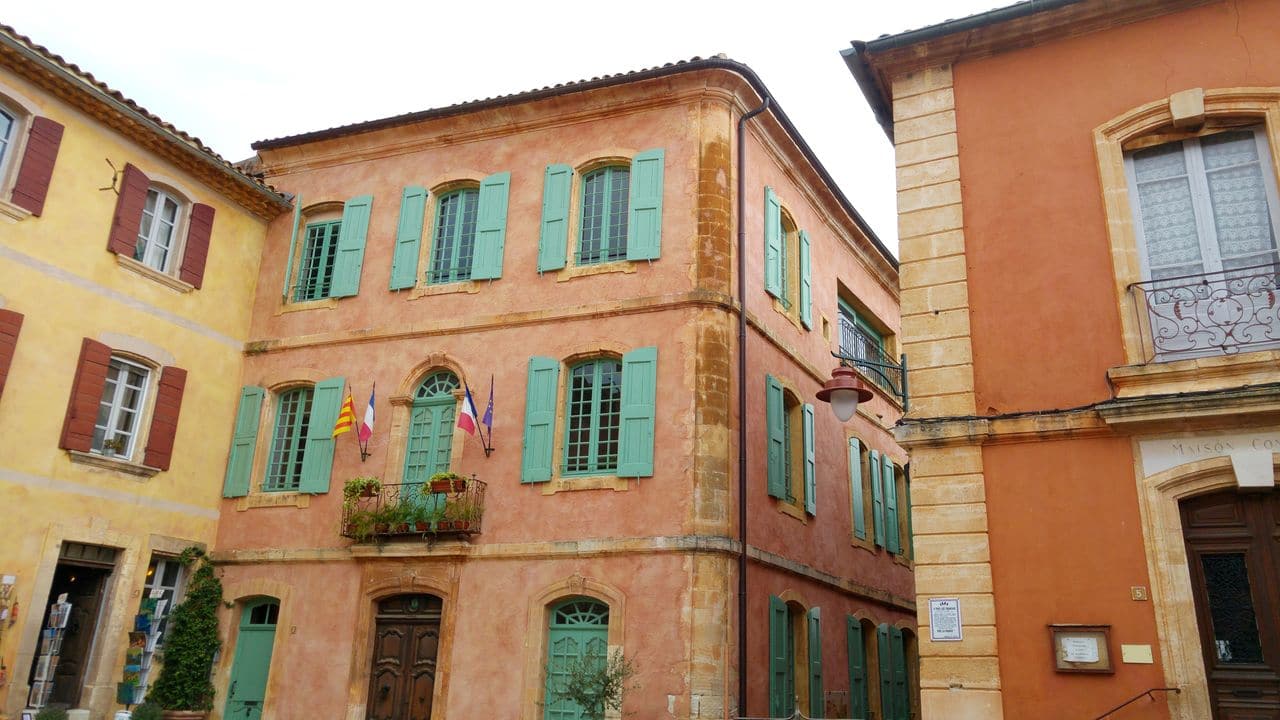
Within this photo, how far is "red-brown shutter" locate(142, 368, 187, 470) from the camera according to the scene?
14461 mm

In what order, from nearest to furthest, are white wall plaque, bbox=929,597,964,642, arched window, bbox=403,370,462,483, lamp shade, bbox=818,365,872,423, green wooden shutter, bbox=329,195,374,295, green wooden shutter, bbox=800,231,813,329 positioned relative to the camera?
white wall plaque, bbox=929,597,964,642
lamp shade, bbox=818,365,872,423
arched window, bbox=403,370,462,483
green wooden shutter, bbox=329,195,374,295
green wooden shutter, bbox=800,231,813,329

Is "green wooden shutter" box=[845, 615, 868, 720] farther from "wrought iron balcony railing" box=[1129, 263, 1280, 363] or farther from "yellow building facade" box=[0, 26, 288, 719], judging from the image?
"yellow building facade" box=[0, 26, 288, 719]

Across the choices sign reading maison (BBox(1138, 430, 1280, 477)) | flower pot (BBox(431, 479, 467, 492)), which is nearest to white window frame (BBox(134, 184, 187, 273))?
flower pot (BBox(431, 479, 467, 492))

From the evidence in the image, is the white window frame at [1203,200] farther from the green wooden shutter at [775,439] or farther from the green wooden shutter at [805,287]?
the green wooden shutter at [805,287]

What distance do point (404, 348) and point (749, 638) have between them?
6.39 meters

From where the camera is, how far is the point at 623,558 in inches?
500

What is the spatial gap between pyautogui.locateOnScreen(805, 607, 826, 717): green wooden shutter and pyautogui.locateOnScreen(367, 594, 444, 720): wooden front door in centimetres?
519

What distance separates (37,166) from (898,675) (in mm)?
15858

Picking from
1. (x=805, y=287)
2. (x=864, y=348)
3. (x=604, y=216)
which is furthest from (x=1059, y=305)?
(x=864, y=348)

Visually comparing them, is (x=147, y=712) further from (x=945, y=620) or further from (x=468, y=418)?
(x=945, y=620)

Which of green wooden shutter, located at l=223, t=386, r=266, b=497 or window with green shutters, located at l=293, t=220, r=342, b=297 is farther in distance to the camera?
window with green shutters, located at l=293, t=220, r=342, b=297

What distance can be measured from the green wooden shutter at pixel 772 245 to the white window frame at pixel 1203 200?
6076mm

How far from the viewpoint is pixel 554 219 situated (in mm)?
14734

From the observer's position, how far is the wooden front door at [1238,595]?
808cm
